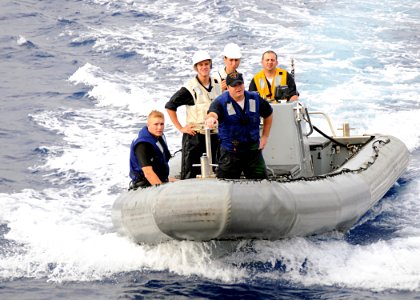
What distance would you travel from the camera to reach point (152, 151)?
9070mm

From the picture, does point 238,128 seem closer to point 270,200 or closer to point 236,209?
point 270,200

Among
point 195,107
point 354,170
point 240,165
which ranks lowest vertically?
point 354,170

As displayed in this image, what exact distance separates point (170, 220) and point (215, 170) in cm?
116

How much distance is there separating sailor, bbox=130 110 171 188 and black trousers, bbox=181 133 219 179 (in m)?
0.66

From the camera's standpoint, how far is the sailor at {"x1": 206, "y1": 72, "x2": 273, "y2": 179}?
866 centimetres

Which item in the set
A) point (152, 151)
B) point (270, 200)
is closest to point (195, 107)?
point (152, 151)

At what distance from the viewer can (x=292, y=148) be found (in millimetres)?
10148

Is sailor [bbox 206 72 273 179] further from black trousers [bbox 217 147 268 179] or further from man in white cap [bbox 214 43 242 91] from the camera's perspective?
man in white cap [bbox 214 43 242 91]

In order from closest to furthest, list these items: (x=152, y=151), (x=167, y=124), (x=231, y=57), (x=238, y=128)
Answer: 1. (x=238, y=128)
2. (x=152, y=151)
3. (x=231, y=57)
4. (x=167, y=124)

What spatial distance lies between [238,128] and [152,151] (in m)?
0.85

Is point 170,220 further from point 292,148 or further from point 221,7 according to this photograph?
point 221,7

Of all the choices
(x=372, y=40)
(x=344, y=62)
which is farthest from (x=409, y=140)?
(x=372, y=40)

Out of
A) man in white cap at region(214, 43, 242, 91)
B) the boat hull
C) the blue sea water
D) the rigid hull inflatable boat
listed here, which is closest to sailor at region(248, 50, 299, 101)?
the rigid hull inflatable boat

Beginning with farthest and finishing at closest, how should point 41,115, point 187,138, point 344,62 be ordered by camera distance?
point 344,62
point 41,115
point 187,138
